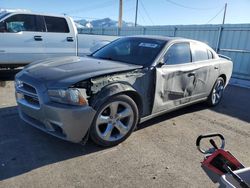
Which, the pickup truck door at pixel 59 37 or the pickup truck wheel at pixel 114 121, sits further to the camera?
the pickup truck door at pixel 59 37

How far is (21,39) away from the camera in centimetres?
738

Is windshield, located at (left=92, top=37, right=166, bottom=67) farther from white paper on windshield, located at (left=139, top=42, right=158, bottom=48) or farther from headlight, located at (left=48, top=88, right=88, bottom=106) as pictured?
headlight, located at (left=48, top=88, right=88, bottom=106)

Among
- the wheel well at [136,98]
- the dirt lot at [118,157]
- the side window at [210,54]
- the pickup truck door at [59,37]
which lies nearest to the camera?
the dirt lot at [118,157]

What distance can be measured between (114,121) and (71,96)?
2.69ft

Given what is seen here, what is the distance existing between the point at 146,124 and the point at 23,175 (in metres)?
2.36

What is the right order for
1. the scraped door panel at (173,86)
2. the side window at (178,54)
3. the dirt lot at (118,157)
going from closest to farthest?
the dirt lot at (118,157) < the scraped door panel at (173,86) < the side window at (178,54)

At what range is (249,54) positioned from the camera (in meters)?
9.72

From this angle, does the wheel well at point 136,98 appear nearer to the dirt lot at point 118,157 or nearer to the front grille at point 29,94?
the dirt lot at point 118,157

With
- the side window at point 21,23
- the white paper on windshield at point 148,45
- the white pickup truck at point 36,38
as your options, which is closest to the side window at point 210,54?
the white paper on windshield at point 148,45

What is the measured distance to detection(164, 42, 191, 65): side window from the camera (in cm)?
451

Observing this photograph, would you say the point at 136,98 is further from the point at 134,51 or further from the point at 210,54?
→ the point at 210,54

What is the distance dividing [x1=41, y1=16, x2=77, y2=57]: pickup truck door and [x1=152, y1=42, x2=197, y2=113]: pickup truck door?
14.6 feet

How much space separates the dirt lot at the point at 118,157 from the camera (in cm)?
295

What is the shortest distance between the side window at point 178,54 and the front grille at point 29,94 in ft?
7.18
